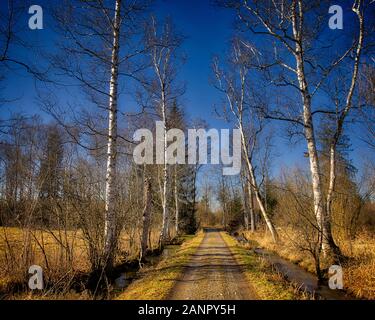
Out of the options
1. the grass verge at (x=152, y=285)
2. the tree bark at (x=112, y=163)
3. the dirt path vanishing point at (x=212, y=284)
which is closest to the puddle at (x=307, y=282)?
the dirt path vanishing point at (x=212, y=284)

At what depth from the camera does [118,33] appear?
8328 millimetres

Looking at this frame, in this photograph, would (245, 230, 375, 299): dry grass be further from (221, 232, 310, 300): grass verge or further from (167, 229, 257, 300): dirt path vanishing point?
(167, 229, 257, 300): dirt path vanishing point

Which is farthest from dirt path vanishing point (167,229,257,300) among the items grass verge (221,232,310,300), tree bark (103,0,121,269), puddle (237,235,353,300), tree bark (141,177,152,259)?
tree bark (141,177,152,259)

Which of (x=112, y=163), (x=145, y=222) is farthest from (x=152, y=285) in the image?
(x=145, y=222)

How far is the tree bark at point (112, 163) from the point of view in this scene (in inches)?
285

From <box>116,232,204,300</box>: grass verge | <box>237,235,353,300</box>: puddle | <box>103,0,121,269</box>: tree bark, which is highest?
<box>103,0,121,269</box>: tree bark

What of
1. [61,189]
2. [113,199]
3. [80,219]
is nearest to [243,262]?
[113,199]

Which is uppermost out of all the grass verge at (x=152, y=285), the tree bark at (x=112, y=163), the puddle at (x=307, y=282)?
the tree bark at (x=112, y=163)

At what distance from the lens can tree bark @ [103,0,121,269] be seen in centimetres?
723

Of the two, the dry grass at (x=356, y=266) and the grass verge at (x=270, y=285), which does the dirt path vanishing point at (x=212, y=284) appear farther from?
the dry grass at (x=356, y=266)

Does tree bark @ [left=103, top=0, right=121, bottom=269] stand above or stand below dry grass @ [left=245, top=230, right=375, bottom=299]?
above

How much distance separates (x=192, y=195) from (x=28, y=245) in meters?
27.1

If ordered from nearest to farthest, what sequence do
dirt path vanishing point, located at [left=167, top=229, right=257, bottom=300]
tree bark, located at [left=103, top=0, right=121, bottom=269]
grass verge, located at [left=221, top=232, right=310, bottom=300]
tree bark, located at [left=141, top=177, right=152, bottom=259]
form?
grass verge, located at [left=221, top=232, right=310, bottom=300]
dirt path vanishing point, located at [left=167, top=229, right=257, bottom=300]
tree bark, located at [left=103, top=0, right=121, bottom=269]
tree bark, located at [left=141, top=177, right=152, bottom=259]

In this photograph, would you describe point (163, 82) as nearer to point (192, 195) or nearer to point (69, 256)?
point (69, 256)
